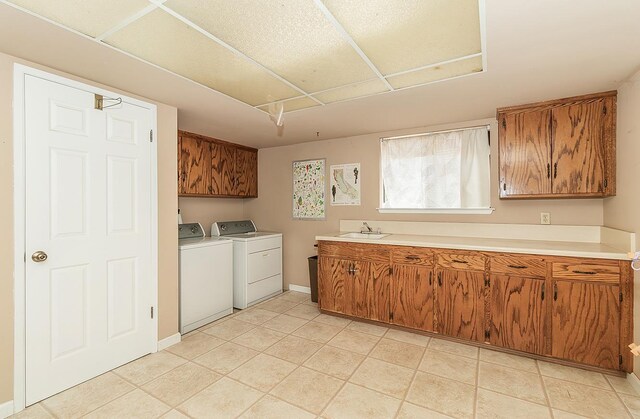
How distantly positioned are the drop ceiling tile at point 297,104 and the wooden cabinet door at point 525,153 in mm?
1810

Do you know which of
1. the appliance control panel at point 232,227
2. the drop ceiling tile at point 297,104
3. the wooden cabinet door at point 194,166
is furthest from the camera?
the appliance control panel at point 232,227

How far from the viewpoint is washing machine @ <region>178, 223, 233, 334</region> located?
2.98 metres

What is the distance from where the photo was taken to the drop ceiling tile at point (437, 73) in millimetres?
1921

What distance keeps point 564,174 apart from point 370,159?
1.95 m

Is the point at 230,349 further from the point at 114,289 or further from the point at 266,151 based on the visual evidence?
the point at 266,151

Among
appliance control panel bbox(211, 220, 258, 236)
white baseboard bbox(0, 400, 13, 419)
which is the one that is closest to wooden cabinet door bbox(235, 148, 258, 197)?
appliance control panel bbox(211, 220, 258, 236)

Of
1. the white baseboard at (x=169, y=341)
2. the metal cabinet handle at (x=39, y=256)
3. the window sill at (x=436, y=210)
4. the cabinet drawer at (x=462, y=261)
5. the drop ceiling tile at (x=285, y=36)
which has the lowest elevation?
the white baseboard at (x=169, y=341)

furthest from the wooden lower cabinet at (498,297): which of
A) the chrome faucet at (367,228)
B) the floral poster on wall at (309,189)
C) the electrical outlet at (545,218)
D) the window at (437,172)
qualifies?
the floral poster on wall at (309,189)

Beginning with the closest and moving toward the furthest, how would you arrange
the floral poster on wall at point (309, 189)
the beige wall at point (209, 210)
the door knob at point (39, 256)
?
the door knob at point (39, 256) < the beige wall at point (209, 210) < the floral poster on wall at point (309, 189)

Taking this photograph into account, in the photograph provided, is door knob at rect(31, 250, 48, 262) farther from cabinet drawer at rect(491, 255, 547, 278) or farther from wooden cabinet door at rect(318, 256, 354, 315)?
cabinet drawer at rect(491, 255, 547, 278)

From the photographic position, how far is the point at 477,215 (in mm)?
3131

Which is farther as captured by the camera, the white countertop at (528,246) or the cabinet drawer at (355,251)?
the cabinet drawer at (355,251)

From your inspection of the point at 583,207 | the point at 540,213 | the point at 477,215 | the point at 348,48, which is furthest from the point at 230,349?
the point at 583,207

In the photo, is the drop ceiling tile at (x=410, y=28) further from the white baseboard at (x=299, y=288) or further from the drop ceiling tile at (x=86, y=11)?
the white baseboard at (x=299, y=288)
